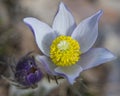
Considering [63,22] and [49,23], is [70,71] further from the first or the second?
[49,23]

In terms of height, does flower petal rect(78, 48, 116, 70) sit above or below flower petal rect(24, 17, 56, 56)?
below

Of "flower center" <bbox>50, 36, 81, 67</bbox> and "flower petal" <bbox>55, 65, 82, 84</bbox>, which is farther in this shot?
"flower center" <bbox>50, 36, 81, 67</bbox>

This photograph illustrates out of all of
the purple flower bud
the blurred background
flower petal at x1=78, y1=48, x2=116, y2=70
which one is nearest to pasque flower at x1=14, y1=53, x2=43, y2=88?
the purple flower bud

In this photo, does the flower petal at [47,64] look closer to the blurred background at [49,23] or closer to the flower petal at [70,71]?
the flower petal at [70,71]

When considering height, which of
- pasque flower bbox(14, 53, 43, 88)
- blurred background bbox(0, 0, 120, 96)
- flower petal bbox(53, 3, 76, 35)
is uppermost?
flower petal bbox(53, 3, 76, 35)

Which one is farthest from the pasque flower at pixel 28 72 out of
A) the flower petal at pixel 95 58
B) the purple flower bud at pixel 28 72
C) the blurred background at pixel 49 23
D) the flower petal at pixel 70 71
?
the blurred background at pixel 49 23

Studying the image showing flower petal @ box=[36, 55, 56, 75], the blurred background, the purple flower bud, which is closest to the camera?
flower petal @ box=[36, 55, 56, 75]

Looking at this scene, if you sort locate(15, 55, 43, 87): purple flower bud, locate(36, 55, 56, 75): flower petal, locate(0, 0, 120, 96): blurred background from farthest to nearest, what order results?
1. locate(0, 0, 120, 96): blurred background
2. locate(15, 55, 43, 87): purple flower bud
3. locate(36, 55, 56, 75): flower petal

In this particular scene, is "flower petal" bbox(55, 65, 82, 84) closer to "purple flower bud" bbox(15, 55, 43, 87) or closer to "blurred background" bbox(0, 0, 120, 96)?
"purple flower bud" bbox(15, 55, 43, 87)
